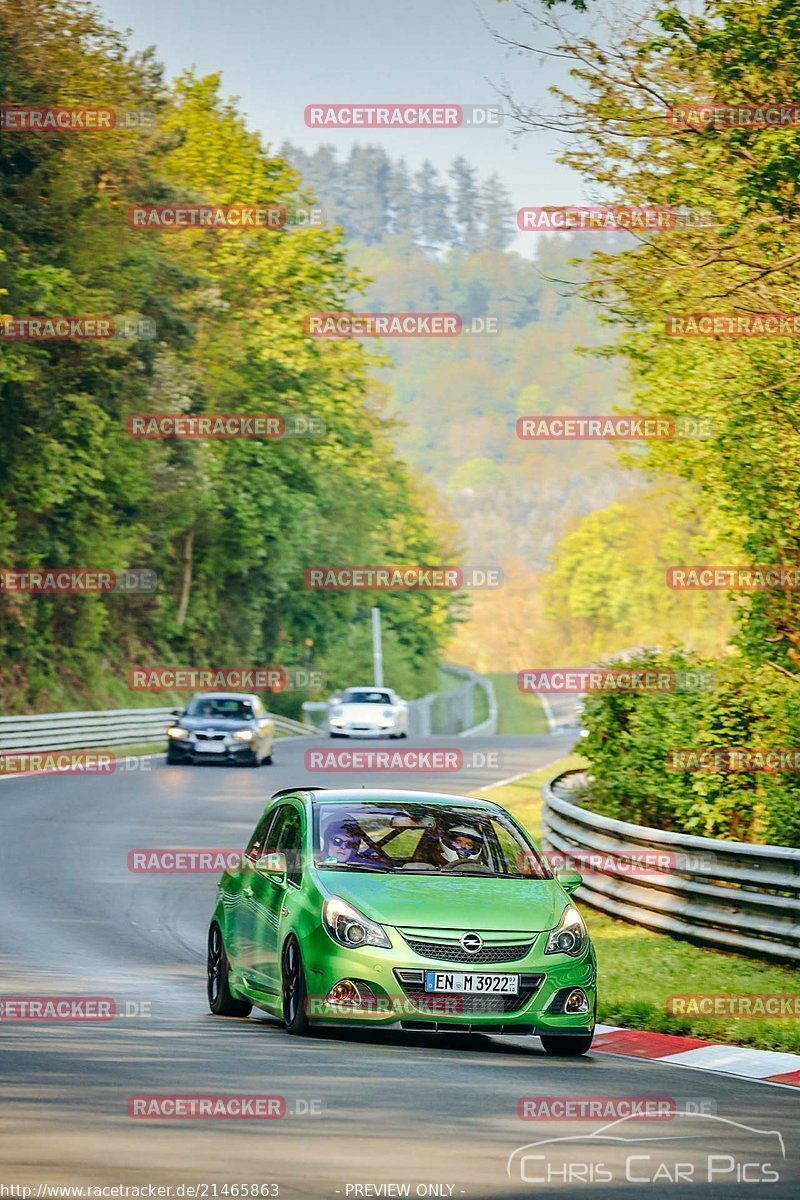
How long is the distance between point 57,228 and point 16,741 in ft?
50.9

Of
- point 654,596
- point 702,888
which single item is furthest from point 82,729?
point 654,596

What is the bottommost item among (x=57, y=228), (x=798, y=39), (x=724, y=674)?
(x=724, y=674)

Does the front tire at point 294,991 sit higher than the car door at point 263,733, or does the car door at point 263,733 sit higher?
the front tire at point 294,991

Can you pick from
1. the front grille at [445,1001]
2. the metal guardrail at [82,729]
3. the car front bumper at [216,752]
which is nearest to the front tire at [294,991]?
the front grille at [445,1001]

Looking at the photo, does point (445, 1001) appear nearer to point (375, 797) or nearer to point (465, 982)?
point (465, 982)

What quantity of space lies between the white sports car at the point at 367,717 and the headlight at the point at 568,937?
1796 inches

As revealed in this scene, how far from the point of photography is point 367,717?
5759 cm

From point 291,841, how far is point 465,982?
1798mm

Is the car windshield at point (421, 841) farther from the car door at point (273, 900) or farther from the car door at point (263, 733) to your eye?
the car door at point (263, 733)

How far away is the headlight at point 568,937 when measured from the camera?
11.4 meters

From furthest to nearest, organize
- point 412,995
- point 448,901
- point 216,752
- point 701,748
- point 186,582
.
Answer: point 186,582 → point 216,752 → point 701,748 → point 448,901 → point 412,995

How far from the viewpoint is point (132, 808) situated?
31.1 m

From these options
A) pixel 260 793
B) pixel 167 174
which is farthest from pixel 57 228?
pixel 260 793

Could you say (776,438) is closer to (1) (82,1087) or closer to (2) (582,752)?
(2) (582,752)
